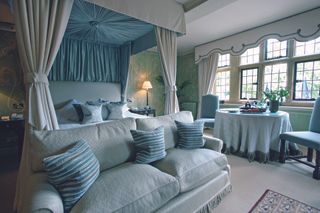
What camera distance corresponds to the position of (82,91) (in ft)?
13.9

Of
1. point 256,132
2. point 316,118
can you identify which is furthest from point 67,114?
point 316,118

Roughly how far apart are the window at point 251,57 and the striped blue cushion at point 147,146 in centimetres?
421

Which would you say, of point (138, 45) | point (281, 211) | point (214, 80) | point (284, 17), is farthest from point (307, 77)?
point (138, 45)

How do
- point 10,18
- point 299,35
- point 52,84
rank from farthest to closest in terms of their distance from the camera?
1. point 52,84
2. point 299,35
3. point 10,18

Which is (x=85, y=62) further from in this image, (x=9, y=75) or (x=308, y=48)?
(x=308, y=48)

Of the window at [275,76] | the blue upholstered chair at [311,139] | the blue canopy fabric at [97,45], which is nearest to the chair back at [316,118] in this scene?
the blue upholstered chair at [311,139]

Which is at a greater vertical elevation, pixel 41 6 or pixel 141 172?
pixel 41 6

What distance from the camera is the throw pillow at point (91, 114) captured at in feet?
10.9

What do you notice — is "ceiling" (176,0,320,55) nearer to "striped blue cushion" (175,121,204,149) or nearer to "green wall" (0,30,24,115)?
"striped blue cushion" (175,121,204,149)

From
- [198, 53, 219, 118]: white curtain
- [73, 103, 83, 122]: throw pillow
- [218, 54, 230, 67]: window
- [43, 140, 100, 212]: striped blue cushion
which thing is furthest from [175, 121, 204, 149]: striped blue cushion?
[218, 54, 230, 67]: window

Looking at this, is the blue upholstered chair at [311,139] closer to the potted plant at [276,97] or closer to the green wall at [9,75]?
the potted plant at [276,97]

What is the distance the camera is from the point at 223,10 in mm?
3406

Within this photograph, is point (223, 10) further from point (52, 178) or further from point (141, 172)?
point (52, 178)

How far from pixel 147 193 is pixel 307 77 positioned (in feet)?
14.6
